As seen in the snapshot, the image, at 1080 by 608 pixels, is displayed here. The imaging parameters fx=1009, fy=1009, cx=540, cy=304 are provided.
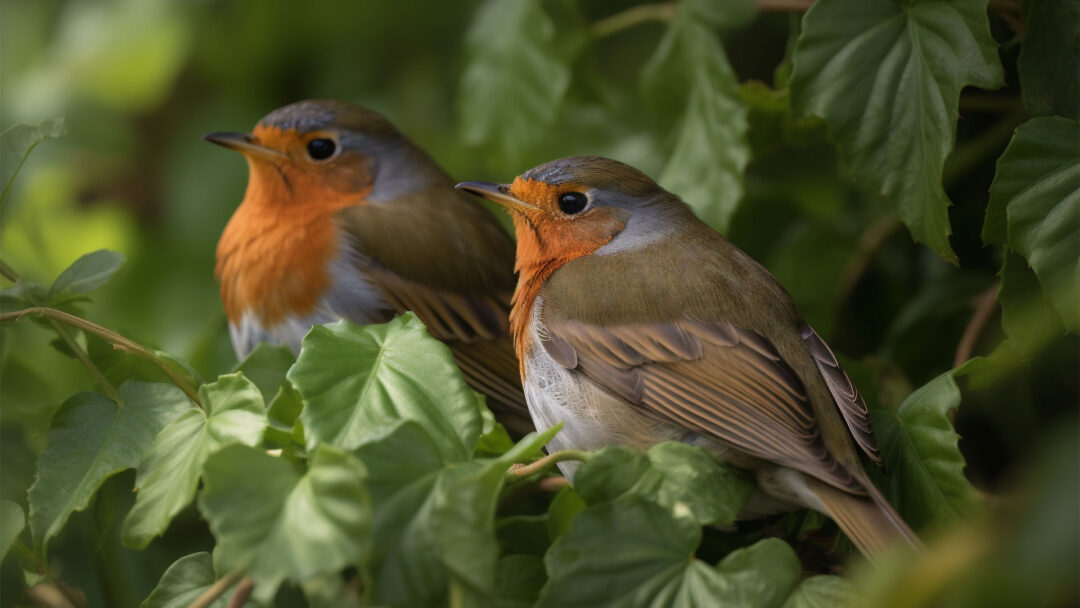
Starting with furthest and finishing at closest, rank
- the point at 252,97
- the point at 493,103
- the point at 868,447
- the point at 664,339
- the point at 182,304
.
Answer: the point at 252,97
the point at 182,304
the point at 493,103
the point at 664,339
the point at 868,447

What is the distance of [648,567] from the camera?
135 cm

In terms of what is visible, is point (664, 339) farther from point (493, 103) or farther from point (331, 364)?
point (493, 103)

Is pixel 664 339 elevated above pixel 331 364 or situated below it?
below

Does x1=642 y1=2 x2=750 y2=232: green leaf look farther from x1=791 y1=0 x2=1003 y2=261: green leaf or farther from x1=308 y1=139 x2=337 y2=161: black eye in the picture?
x1=308 y1=139 x2=337 y2=161: black eye

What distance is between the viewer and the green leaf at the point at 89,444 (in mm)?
1573

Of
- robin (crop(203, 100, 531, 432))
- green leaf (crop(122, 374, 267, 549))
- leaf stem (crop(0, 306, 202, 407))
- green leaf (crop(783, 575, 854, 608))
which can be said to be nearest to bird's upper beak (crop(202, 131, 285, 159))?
robin (crop(203, 100, 531, 432))

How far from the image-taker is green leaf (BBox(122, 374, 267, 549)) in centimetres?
146

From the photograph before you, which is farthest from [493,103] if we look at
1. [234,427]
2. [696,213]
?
[234,427]

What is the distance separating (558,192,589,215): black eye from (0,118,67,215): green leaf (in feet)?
3.17

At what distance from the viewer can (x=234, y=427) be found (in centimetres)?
148

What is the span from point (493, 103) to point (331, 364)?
3.86 feet

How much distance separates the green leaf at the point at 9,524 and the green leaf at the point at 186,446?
0.49 ft

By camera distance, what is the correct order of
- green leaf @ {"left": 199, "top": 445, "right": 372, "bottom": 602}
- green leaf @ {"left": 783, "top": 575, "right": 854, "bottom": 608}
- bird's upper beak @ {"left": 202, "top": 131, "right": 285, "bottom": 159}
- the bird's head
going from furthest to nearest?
bird's upper beak @ {"left": 202, "top": 131, "right": 285, "bottom": 159} < the bird's head < green leaf @ {"left": 783, "top": 575, "right": 854, "bottom": 608} < green leaf @ {"left": 199, "top": 445, "right": 372, "bottom": 602}

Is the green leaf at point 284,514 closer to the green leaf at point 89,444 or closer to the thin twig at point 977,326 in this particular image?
the green leaf at point 89,444
